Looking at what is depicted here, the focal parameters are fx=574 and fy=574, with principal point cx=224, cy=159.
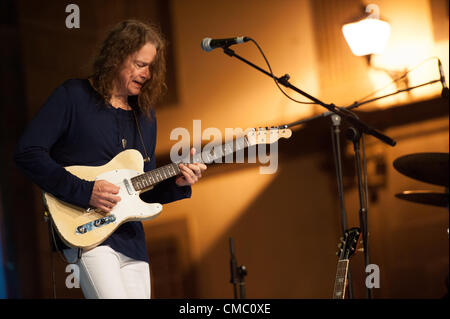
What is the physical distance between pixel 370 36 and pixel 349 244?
186cm

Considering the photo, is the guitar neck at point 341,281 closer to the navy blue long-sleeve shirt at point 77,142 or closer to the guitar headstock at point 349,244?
the guitar headstock at point 349,244

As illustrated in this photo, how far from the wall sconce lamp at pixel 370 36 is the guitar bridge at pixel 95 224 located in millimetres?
2453

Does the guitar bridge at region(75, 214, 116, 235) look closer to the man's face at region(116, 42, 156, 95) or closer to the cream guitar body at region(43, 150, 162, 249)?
the cream guitar body at region(43, 150, 162, 249)

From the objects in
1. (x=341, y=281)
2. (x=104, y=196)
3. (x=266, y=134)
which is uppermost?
(x=266, y=134)

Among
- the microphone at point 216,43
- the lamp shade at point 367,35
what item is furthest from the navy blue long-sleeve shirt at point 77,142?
the lamp shade at point 367,35

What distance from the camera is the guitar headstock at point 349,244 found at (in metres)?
2.69

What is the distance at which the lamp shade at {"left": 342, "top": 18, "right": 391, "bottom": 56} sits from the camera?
400 cm

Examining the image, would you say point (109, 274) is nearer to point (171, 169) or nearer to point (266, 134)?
point (171, 169)

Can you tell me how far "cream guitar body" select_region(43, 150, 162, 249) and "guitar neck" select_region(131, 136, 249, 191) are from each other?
0.02 metres

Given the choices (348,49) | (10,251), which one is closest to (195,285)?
(10,251)

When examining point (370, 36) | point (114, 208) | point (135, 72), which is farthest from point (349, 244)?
point (370, 36)

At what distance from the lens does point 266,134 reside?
8.97 feet

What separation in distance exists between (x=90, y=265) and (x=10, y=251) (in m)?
2.26

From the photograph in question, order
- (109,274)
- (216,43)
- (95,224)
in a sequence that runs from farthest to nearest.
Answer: (216,43) < (95,224) < (109,274)
